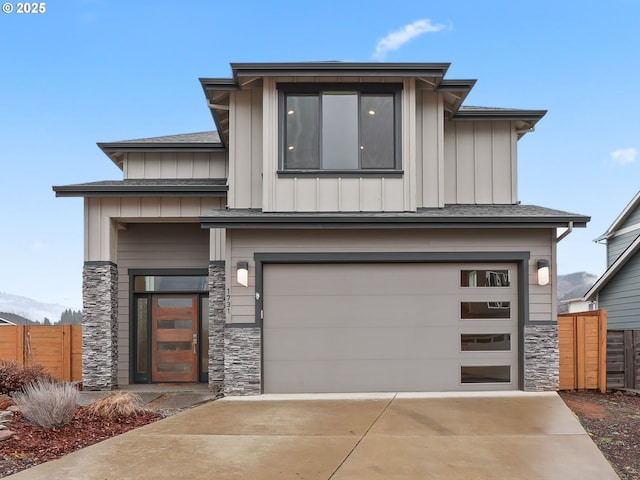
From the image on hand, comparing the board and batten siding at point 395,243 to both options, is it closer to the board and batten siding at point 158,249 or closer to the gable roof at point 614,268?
the board and batten siding at point 158,249

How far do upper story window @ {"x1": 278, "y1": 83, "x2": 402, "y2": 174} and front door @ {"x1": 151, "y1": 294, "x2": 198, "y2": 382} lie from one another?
13.9 feet

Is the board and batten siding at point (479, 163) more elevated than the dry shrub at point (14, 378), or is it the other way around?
the board and batten siding at point (479, 163)

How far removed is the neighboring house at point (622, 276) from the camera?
14367mm

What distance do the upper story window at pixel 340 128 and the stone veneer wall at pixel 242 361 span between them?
9.87 feet

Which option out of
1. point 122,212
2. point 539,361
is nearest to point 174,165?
point 122,212

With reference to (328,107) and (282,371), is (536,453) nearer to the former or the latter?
(282,371)

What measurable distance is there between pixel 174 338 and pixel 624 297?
493 inches

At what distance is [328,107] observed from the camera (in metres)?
9.31

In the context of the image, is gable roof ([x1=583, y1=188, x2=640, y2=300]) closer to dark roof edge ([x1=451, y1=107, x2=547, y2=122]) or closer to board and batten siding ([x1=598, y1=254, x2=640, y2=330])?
board and batten siding ([x1=598, y1=254, x2=640, y2=330])

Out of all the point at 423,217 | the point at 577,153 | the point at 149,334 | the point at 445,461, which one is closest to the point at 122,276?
the point at 149,334

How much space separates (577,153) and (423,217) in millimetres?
21106

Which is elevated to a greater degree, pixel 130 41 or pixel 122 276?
pixel 130 41

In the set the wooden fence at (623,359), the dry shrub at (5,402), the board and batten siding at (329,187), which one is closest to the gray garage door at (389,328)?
the board and batten siding at (329,187)

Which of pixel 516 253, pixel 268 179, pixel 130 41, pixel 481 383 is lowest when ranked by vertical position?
pixel 481 383
